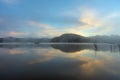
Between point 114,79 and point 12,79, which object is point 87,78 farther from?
point 12,79

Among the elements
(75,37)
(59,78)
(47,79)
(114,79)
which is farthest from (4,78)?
(75,37)

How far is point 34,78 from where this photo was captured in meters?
11.1

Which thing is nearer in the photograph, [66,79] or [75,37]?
[66,79]

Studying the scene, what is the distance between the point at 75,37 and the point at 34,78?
18692 centimetres

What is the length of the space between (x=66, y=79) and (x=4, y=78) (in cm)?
364

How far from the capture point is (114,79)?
36.0 feet

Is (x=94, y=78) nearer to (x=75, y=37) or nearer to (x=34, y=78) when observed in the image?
(x=34, y=78)

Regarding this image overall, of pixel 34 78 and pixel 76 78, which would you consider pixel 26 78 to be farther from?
pixel 76 78

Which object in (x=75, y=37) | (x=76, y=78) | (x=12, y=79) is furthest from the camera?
Result: (x=75, y=37)

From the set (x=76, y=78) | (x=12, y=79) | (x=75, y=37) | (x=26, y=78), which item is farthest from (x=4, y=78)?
(x=75, y=37)

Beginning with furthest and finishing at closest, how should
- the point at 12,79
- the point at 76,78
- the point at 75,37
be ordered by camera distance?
the point at 75,37
the point at 76,78
the point at 12,79

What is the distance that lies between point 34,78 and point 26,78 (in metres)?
0.47

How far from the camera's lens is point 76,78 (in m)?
11.4

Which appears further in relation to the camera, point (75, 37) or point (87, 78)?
point (75, 37)
